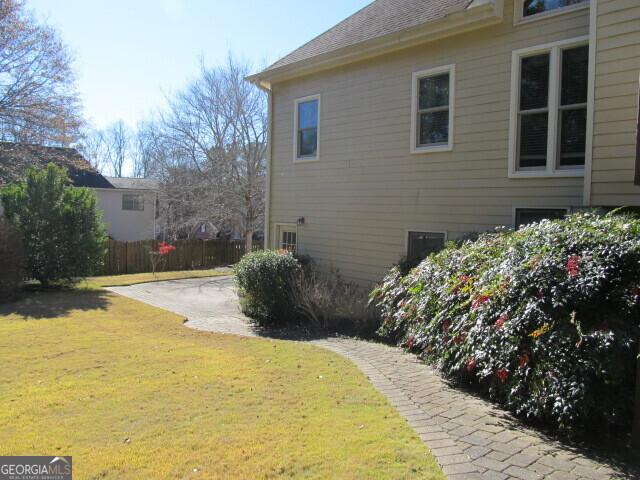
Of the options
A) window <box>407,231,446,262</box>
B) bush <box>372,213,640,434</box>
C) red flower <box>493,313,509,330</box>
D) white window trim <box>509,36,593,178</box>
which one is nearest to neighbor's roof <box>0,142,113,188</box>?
window <box>407,231,446,262</box>

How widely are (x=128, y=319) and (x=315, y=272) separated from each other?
435 centimetres

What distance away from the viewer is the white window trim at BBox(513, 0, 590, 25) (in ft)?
26.6

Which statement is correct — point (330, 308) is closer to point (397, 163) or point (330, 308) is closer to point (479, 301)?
point (397, 163)

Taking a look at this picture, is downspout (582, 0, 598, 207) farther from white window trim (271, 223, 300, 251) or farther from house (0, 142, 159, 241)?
house (0, 142, 159, 241)

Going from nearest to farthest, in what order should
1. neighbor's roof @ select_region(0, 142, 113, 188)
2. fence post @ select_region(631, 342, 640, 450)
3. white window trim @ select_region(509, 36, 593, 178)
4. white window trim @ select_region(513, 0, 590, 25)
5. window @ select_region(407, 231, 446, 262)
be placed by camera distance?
fence post @ select_region(631, 342, 640, 450), white window trim @ select_region(513, 0, 590, 25), white window trim @ select_region(509, 36, 593, 178), window @ select_region(407, 231, 446, 262), neighbor's roof @ select_region(0, 142, 113, 188)

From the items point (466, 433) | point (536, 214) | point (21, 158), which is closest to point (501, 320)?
point (466, 433)

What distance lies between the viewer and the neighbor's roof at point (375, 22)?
10352mm

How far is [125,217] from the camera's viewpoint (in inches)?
1281

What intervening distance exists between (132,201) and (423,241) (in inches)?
1053

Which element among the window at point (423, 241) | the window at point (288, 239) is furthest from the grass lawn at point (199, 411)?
the window at point (288, 239)

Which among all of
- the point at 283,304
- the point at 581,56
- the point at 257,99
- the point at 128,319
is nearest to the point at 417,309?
the point at 283,304

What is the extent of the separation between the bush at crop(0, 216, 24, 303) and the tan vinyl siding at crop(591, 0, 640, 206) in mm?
13182

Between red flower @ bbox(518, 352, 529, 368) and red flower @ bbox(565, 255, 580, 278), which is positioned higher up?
red flower @ bbox(565, 255, 580, 278)

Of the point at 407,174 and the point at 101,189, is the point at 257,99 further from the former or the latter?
the point at 407,174
